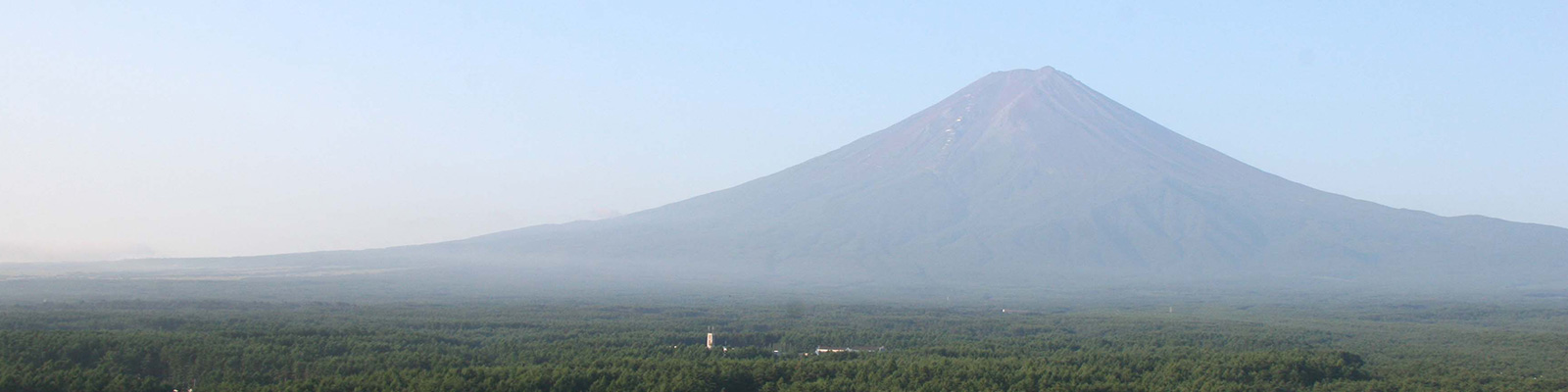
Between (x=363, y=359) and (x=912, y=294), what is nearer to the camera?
(x=363, y=359)

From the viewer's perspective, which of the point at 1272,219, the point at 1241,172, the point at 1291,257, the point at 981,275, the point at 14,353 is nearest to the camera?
the point at 14,353

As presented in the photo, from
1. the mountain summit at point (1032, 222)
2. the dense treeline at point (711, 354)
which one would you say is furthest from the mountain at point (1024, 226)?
the dense treeline at point (711, 354)

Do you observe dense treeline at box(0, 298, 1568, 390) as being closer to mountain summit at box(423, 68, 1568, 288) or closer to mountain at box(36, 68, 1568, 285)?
mountain at box(36, 68, 1568, 285)

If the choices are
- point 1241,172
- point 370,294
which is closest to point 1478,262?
point 1241,172

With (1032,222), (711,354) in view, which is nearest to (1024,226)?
(1032,222)

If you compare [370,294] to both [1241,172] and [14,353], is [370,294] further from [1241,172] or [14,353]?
[1241,172]

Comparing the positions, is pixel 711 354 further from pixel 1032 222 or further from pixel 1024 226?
pixel 1032 222

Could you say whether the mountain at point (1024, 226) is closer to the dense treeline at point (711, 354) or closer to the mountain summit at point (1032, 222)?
the mountain summit at point (1032, 222)

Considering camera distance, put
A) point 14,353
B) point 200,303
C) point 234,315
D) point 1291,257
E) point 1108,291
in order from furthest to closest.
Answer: point 1291,257 → point 1108,291 → point 200,303 → point 234,315 → point 14,353
